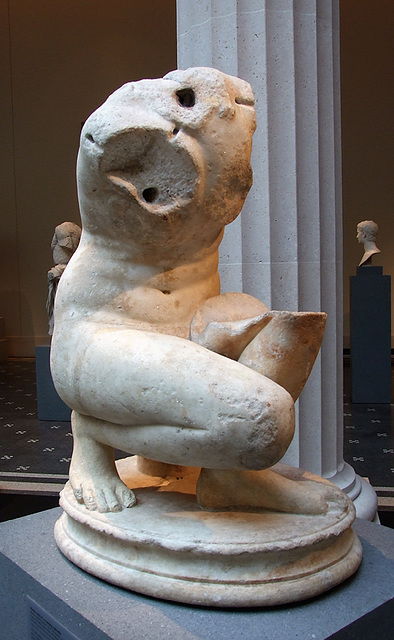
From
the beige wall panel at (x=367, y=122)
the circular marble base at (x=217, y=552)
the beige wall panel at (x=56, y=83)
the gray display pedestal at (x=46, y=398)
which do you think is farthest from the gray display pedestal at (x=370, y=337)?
the circular marble base at (x=217, y=552)

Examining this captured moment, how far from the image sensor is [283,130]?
10.2 feet

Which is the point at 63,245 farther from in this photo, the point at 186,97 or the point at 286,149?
the point at 186,97

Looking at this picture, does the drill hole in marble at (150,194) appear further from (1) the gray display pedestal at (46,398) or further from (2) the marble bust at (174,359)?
(1) the gray display pedestal at (46,398)

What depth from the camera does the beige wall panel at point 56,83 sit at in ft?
31.5

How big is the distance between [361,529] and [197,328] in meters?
0.93

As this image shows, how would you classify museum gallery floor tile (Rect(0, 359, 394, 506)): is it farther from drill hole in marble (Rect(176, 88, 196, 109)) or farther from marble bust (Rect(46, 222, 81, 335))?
drill hole in marble (Rect(176, 88, 196, 109))

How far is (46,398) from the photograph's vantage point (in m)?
6.27

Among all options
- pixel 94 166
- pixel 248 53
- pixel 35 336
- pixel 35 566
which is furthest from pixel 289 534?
pixel 35 336

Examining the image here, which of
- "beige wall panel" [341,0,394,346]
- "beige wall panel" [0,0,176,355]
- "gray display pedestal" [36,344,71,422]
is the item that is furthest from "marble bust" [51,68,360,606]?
"beige wall panel" [0,0,176,355]

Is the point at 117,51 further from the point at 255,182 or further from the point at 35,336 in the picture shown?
the point at 255,182

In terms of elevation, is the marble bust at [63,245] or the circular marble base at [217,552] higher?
the marble bust at [63,245]

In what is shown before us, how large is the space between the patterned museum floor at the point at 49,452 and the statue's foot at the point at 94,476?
217 cm

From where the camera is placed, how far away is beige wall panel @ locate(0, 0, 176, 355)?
9609mm

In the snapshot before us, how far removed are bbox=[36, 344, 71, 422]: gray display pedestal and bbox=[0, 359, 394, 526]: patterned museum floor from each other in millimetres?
84
